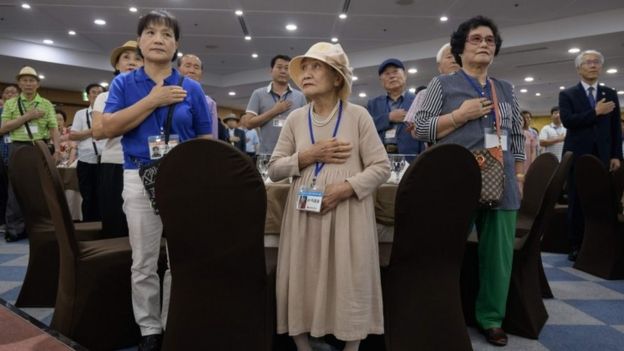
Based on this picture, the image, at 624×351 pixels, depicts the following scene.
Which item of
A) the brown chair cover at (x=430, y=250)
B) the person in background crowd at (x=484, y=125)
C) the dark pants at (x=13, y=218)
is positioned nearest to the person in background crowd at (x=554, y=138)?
the person in background crowd at (x=484, y=125)

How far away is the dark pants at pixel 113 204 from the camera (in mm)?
2076

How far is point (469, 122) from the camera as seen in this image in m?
1.79

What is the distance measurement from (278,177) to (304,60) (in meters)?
0.45

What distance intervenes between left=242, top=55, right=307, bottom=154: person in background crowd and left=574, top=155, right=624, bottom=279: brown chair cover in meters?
2.28

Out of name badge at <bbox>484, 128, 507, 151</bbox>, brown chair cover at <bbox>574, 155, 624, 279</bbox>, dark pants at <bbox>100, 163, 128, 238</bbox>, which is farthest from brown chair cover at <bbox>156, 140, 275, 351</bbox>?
brown chair cover at <bbox>574, 155, 624, 279</bbox>

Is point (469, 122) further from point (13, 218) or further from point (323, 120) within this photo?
point (13, 218)

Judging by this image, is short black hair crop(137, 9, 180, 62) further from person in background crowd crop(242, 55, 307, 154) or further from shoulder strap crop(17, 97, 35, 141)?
shoulder strap crop(17, 97, 35, 141)

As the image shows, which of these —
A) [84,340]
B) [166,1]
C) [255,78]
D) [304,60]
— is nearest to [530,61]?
[255,78]

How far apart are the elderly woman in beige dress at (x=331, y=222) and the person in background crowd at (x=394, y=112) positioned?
1.54 metres

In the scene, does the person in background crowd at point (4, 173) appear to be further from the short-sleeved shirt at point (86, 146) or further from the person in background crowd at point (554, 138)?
the person in background crowd at point (554, 138)

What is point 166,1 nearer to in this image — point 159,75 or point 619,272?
point 159,75

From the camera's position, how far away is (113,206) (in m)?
2.08

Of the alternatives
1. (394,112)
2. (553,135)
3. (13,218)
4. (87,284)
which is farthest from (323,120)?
(553,135)

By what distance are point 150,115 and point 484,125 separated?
140 centimetres
